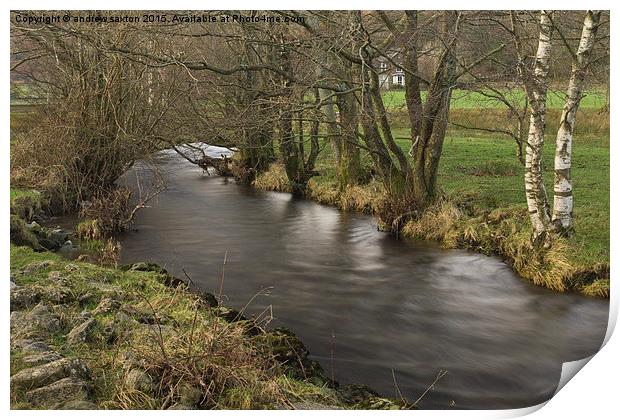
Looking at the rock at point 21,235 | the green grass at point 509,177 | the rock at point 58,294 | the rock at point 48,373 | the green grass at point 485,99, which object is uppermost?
the green grass at point 485,99

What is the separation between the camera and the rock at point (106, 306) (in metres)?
5.56

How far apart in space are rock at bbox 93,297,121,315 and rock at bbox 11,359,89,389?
3.97 ft

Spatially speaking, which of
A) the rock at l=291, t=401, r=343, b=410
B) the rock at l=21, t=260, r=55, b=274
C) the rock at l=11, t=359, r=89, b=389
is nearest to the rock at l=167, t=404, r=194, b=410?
the rock at l=11, t=359, r=89, b=389

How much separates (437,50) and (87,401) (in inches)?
264

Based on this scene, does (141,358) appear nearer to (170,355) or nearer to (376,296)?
(170,355)

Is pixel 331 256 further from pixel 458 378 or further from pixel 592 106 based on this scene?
pixel 592 106

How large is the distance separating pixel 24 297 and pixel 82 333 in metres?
0.90

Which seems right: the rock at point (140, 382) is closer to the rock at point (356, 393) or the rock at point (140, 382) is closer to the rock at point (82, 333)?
the rock at point (82, 333)

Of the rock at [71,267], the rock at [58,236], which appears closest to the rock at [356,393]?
the rock at [71,267]

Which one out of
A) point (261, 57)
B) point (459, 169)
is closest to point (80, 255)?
point (261, 57)

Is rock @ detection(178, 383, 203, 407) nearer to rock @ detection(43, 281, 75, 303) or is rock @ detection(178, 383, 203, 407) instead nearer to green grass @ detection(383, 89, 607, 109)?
rock @ detection(43, 281, 75, 303)

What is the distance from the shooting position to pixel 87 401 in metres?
4.14

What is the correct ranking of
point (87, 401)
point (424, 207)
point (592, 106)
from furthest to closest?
point (424, 207) → point (592, 106) → point (87, 401)

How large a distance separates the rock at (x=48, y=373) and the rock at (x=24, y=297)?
1.12m
